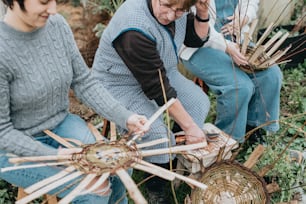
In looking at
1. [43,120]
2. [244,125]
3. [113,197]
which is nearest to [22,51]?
[43,120]

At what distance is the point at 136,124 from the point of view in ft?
6.59

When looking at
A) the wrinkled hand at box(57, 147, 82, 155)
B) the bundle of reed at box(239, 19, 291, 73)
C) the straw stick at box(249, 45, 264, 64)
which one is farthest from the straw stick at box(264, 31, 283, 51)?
the wrinkled hand at box(57, 147, 82, 155)

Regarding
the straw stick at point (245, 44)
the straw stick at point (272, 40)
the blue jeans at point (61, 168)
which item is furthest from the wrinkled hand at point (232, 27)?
the blue jeans at point (61, 168)

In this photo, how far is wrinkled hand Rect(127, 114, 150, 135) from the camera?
1.96 meters

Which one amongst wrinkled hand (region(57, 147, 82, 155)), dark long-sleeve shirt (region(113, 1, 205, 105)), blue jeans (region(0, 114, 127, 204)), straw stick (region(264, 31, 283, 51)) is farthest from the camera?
straw stick (region(264, 31, 283, 51))

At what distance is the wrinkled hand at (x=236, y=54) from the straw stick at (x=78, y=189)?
4.24 ft

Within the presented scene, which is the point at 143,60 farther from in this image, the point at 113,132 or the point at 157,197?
the point at 157,197

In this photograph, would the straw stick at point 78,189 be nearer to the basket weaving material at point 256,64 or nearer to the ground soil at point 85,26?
the basket weaving material at point 256,64

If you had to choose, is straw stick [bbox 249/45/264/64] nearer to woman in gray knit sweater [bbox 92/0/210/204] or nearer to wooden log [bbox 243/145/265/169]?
woman in gray knit sweater [bbox 92/0/210/204]

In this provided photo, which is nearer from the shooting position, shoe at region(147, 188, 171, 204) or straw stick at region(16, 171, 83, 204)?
straw stick at region(16, 171, 83, 204)

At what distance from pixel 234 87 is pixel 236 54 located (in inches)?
7.6

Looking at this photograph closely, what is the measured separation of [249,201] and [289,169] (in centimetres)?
40

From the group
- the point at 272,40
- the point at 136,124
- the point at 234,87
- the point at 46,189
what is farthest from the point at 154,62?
the point at 272,40

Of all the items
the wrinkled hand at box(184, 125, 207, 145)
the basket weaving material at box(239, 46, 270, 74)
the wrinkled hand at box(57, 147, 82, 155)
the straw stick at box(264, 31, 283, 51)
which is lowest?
the wrinkled hand at box(184, 125, 207, 145)
